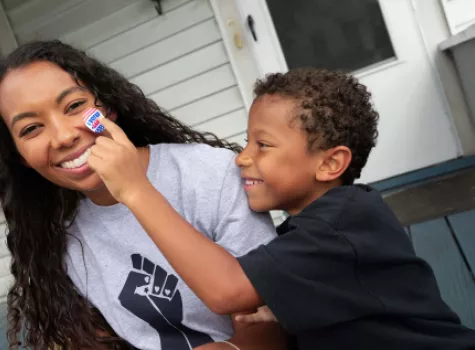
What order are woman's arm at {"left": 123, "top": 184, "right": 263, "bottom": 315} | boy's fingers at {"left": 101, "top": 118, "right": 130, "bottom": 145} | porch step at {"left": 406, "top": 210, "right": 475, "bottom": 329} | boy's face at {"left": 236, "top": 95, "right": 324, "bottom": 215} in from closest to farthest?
woman's arm at {"left": 123, "top": 184, "right": 263, "bottom": 315}, boy's fingers at {"left": 101, "top": 118, "right": 130, "bottom": 145}, boy's face at {"left": 236, "top": 95, "right": 324, "bottom": 215}, porch step at {"left": 406, "top": 210, "right": 475, "bottom": 329}

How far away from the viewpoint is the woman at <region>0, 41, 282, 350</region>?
98 cm

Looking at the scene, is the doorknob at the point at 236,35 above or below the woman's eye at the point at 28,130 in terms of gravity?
above

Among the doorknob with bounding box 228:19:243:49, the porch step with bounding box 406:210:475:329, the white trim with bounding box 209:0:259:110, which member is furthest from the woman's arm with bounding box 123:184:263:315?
the doorknob with bounding box 228:19:243:49

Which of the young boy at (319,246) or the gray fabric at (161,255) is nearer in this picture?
the young boy at (319,246)

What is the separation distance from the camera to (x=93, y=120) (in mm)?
970

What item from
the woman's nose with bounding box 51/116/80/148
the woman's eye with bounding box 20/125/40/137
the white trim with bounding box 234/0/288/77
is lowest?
the woman's nose with bounding box 51/116/80/148

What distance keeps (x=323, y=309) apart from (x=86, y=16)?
292 centimetres

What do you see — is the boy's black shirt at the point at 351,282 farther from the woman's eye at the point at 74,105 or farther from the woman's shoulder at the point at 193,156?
the woman's eye at the point at 74,105

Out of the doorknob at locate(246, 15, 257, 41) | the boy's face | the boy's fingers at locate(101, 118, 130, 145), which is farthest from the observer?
the doorknob at locate(246, 15, 257, 41)

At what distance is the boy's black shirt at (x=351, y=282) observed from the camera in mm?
821

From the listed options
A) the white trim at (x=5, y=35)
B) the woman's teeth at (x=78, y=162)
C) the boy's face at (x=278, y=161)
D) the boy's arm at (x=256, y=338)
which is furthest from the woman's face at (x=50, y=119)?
the white trim at (x=5, y=35)

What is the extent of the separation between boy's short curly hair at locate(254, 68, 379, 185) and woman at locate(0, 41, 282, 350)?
8.5 inches

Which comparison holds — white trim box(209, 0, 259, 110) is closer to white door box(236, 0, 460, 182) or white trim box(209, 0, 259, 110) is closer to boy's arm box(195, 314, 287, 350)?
white door box(236, 0, 460, 182)

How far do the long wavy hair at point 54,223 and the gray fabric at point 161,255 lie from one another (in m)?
0.11
